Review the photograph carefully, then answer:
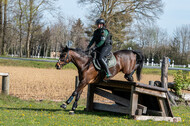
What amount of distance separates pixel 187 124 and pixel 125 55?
10.5 ft

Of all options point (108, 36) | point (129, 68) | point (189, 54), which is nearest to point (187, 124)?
point (129, 68)

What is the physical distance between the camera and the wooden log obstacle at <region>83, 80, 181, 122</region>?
24.8 feet

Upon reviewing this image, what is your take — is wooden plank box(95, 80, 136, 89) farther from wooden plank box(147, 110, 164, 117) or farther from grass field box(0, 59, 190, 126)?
wooden plank box(147, 110, 164, 117)

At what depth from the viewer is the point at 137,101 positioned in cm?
771

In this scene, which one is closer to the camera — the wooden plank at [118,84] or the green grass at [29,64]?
the wooden plank at [118,84]

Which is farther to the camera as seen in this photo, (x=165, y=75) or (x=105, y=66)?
(x=165, y=75)

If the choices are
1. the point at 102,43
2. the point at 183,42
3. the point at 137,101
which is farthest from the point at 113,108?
the point at 183,42

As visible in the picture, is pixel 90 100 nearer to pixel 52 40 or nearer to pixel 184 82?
pixel 184 82

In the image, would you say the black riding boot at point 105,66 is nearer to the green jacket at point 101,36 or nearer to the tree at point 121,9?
the green jacket at point 101,36

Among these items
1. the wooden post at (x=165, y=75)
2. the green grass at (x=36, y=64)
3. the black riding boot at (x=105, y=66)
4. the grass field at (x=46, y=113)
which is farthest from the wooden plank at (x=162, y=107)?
the green grass at (x=36, y=64)

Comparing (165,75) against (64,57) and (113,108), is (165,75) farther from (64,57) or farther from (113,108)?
(64,57)

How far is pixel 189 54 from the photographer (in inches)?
2309

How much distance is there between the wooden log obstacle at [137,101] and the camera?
7.57 meters

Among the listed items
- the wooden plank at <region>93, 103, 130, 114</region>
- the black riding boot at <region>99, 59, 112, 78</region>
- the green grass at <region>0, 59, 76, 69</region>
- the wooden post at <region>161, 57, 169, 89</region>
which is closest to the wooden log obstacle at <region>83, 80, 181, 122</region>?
the wooden plank at <region>93, 103, 130, 114</region>
